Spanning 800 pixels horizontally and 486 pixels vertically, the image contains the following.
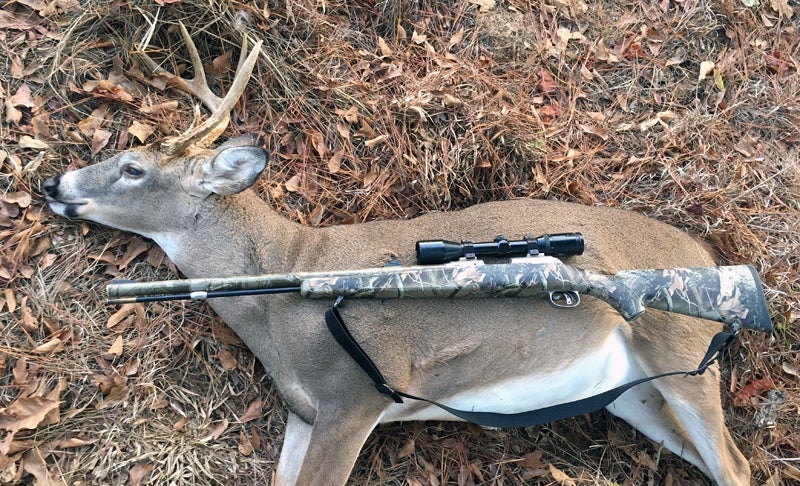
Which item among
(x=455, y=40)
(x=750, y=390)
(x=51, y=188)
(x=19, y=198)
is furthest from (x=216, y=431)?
(x=750, y=390)

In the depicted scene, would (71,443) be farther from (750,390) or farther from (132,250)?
(750,390)

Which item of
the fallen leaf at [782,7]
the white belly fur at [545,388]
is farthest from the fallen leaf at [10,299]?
the fallen leaf at [782,7]

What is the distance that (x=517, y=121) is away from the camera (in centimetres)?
548

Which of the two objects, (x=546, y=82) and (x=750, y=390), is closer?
(x=750, y=390)

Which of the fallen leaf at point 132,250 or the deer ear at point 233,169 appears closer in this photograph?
the deer ear at point 233,169

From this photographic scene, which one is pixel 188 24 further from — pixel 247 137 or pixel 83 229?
pixel 83 229

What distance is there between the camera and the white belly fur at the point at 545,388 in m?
4.36

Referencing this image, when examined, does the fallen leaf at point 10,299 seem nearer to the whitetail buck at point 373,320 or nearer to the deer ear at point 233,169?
the whitetail buck at point 373,320

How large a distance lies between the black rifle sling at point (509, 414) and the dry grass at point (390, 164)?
757 mm

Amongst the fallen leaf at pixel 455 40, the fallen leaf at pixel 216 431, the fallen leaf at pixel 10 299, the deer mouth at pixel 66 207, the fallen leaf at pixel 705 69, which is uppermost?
the fallen leaf at pixel 705 69

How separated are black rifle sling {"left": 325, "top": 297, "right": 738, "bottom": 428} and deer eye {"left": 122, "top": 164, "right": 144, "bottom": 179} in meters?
1.62

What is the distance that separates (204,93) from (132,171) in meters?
0.92

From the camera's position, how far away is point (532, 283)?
3.97 m

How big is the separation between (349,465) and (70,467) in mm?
1916
